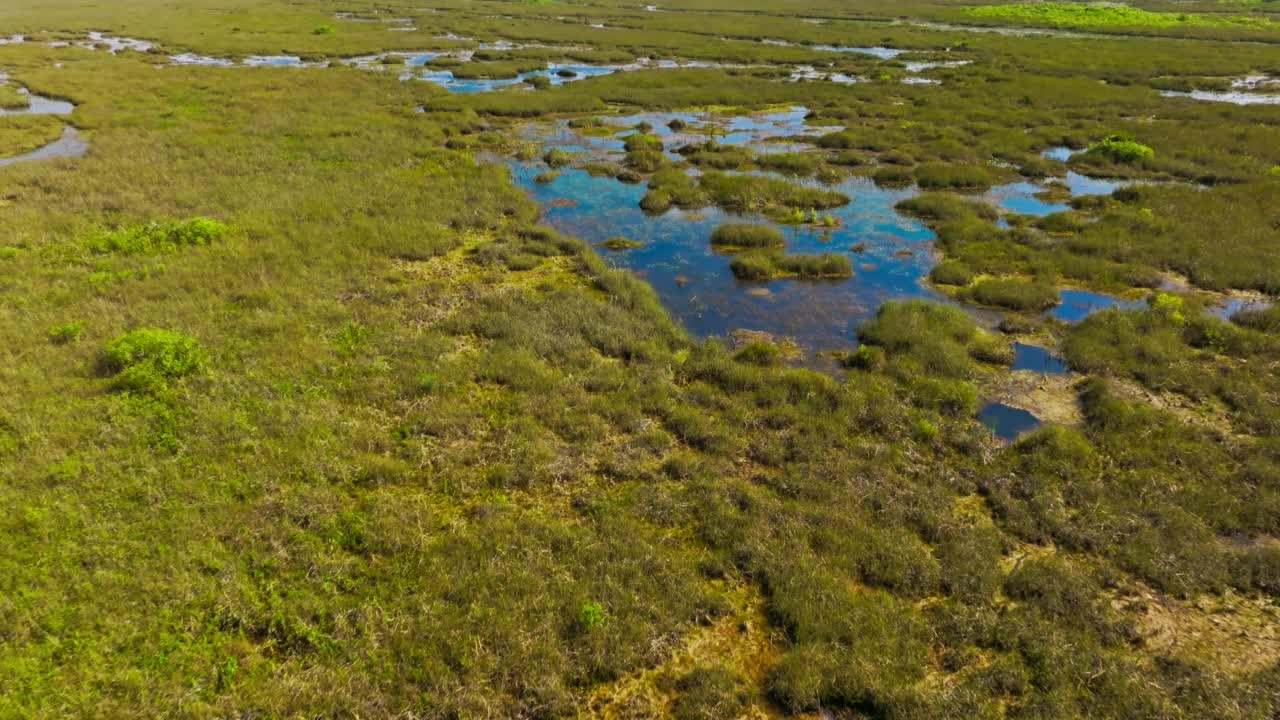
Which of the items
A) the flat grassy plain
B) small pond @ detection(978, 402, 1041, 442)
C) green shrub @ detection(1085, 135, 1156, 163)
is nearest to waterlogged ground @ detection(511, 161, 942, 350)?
the flat grassy plain

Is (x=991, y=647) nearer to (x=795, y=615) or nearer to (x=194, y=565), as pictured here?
(x=795, y=615)

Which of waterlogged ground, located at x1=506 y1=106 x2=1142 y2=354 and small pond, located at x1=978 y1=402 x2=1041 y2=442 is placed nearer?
small pond, located at x1=978 y1=402 x2=1041 y2=442

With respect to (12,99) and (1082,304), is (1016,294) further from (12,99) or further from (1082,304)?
(12,99)

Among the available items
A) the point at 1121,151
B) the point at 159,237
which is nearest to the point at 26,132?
the point at 159,237

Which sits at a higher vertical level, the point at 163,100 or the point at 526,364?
the point at 163,100

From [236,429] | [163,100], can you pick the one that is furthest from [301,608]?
[163,100]

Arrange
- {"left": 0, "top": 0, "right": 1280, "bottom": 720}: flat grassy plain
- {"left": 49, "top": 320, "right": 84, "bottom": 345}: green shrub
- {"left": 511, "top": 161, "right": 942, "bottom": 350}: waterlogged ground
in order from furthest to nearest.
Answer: {"left": 511, "top": 161, "right": 942, "bottom": 350}: waterlogged ground → {"left": 49, "top": 320, "right": 84, "bottom": 345}: green shrub → {"left": 0, "top": 0, "right": 1280, "bottom": 720}: flat grassy plain

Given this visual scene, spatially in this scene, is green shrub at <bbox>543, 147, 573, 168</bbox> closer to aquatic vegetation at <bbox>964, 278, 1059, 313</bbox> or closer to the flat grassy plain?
the flat grassy plain
